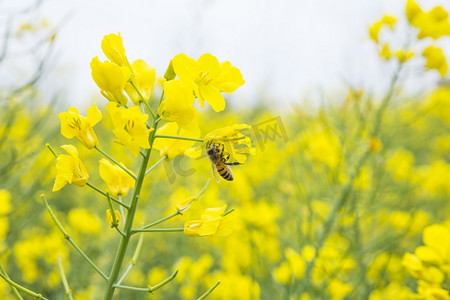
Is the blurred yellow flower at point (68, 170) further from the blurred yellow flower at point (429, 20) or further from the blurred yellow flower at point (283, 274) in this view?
the blurred yellow flower at point (429, 20)

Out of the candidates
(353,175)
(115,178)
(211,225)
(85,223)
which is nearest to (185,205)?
(211,225)

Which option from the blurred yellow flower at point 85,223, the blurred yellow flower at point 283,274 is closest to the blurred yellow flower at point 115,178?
the blurred yellow flower at point 283,274

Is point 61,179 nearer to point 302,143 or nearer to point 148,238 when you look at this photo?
point 302,143

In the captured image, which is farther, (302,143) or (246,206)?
(246,206)

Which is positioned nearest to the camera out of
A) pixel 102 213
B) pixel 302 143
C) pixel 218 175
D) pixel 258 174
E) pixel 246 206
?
pixel 218 175

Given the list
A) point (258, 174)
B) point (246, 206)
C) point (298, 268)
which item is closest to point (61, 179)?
point (298, 268)

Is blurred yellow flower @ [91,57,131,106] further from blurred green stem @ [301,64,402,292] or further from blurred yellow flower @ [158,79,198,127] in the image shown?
blurred green stem @ [301,64,402,292]
